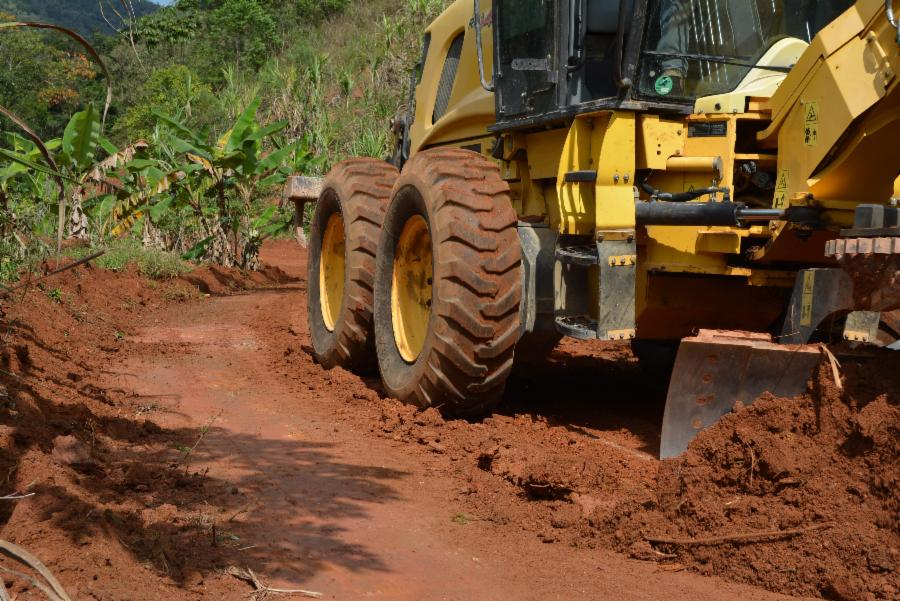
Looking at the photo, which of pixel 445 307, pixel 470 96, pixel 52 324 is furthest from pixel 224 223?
pixel 445 307

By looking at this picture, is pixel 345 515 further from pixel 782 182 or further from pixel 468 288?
pixel 782 182

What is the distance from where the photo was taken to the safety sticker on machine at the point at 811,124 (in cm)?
498

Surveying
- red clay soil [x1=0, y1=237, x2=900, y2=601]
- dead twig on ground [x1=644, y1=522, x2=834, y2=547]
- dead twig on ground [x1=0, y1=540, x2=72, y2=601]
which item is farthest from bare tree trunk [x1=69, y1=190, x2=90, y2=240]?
dead twig on ground [x1=0, y1=540, x2=72, y2=601]

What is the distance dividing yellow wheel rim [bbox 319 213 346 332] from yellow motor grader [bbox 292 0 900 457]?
5.48 ft

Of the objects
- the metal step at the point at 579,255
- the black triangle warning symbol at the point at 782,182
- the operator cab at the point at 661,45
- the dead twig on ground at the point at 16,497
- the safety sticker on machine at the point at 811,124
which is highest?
the operator cab at the point at 661,45

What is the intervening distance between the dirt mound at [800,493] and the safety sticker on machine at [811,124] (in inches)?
44.9

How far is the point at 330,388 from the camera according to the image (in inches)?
291

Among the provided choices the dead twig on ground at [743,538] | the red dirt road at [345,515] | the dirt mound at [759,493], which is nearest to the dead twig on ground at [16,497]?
the red dirt road at [345,515]

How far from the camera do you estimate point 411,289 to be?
7016 mm

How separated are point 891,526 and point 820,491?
1.03ft

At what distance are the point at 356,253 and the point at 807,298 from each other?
3570mm

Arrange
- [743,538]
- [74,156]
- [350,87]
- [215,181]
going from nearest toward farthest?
[743,538]
[74,156]
[215,181]
[350,87]

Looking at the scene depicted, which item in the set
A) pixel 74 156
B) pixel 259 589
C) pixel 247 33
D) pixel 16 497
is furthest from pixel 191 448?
pixel 247 33

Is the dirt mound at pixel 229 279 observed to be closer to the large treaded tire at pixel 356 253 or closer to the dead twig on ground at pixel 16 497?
the large treaded tire at pixel 356 253
